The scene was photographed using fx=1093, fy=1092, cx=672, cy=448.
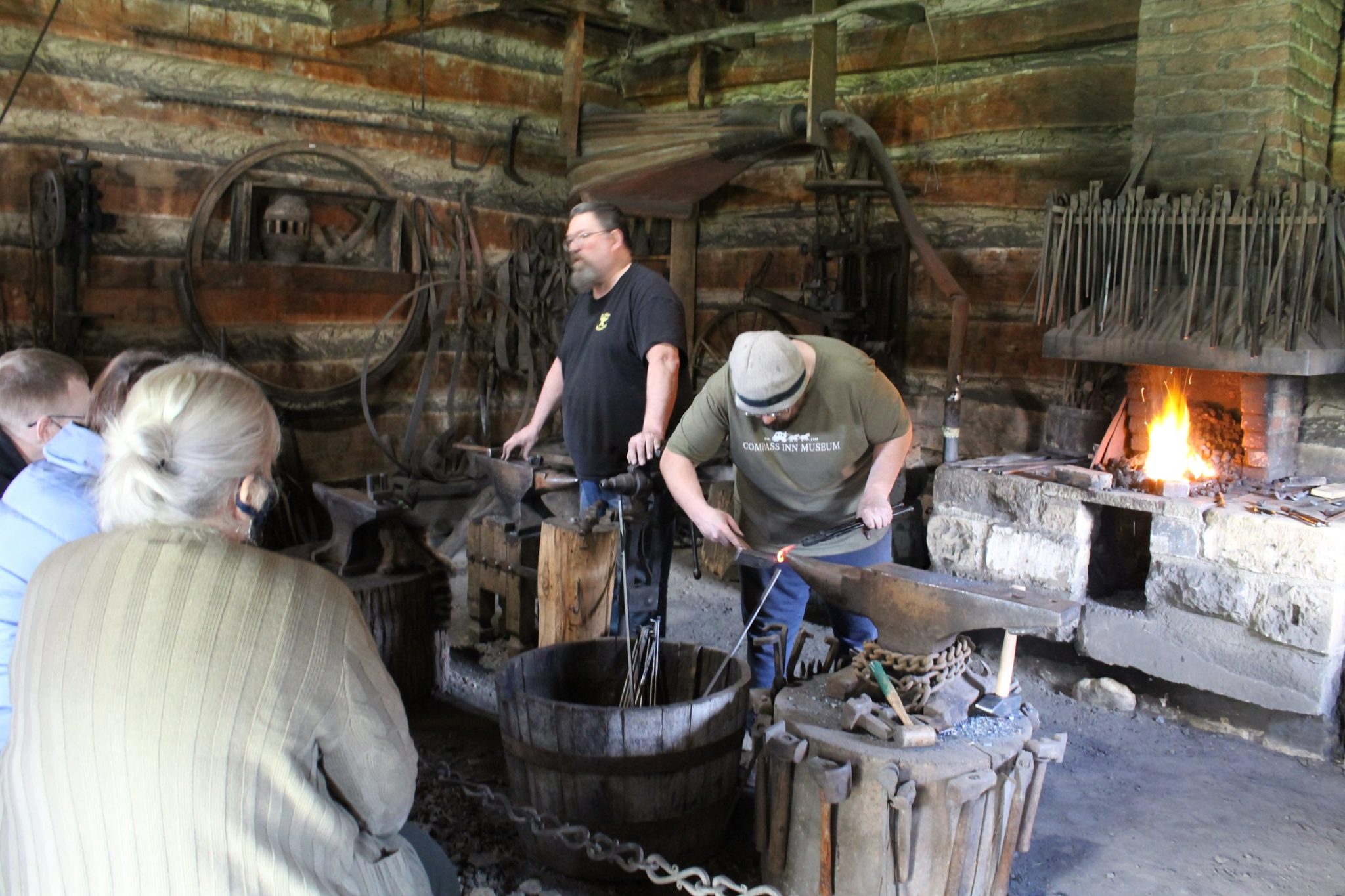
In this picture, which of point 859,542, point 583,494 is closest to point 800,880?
point 859,542

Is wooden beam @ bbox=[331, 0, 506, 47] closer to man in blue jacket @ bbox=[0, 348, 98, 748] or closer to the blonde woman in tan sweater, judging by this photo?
man in blue jacket @ bbox=[0, 348, 98, 748]

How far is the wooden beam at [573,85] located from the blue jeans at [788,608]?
3955mm

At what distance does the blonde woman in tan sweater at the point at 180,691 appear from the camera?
1.50m

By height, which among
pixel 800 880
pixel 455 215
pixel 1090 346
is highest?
pixel 455 215

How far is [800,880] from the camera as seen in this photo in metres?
2.41

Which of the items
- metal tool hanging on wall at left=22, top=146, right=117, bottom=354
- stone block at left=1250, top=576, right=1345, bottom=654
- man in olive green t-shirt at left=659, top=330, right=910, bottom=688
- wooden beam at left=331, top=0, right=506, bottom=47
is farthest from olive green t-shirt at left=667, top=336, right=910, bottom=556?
metal tool hanging on wall at left=22, top=146, right=117, bottom=354

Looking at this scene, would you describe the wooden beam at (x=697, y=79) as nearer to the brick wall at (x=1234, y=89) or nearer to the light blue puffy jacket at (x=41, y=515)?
the brick wall at (x=1234, y=89)

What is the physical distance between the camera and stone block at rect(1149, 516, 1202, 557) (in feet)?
12.5

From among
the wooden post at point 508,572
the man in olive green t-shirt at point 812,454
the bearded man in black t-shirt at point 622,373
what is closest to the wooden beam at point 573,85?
the bearded man in black t-shirt at point 622,373

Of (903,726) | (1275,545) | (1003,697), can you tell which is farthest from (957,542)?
(903,726)

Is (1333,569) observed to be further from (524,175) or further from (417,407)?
(524,175)

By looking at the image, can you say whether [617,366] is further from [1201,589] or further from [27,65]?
[27,65]

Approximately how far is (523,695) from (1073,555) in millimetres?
2405

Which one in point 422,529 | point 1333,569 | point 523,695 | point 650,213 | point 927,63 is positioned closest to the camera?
point 523,695
